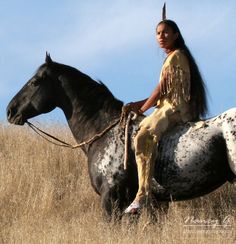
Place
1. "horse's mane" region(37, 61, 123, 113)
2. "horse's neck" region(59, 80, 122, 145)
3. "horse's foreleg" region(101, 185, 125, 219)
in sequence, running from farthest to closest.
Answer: "horse's mane" region(37, 61, 123, 113), "horse's neck" region(59, 80, 122, 145), "horse's foreleg" region(101, 185, 125, 219)

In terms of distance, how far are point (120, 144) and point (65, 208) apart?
112 inches

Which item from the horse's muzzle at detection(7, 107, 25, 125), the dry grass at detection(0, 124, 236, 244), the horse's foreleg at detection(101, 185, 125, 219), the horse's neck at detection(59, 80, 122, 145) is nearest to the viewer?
the dry grass at detection(0, 124, 236, 244)

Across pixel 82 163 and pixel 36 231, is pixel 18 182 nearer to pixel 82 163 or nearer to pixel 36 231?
pixel 82 163

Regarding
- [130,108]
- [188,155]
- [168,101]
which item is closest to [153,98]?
[168,101]

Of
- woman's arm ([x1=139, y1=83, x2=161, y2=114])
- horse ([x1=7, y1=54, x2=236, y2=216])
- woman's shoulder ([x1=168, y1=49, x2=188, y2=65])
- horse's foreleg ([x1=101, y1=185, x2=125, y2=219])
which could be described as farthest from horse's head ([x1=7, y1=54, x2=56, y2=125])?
woman's shoulder ([x1=168, y1=49, x2=188, y2=65])

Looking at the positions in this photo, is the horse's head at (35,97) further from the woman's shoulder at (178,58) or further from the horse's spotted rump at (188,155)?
the woman's shoulder at (178,58)

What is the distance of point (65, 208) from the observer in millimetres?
9828

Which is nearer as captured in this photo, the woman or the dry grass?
Result: the dry grass

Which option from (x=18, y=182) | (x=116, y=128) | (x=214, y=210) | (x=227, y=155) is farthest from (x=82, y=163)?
(x=227, y=155)

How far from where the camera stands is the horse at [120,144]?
6.89 meters

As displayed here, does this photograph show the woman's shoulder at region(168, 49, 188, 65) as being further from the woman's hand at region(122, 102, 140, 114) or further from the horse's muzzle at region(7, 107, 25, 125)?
the horse's muzzle at region(7, 107, 25, 125)

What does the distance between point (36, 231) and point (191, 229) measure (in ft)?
5.47

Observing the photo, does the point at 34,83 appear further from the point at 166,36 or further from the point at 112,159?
the point at 166,36

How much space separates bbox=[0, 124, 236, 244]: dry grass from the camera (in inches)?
260
